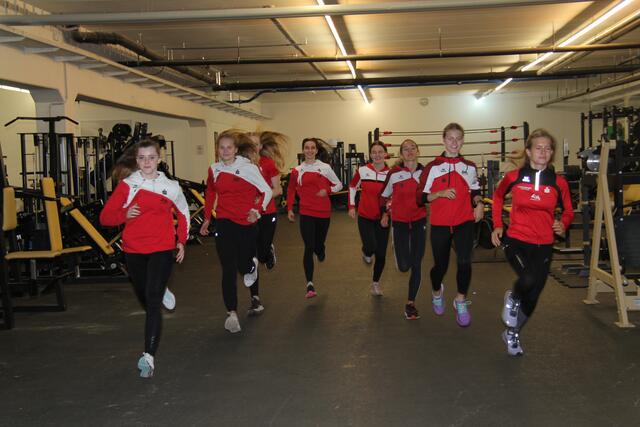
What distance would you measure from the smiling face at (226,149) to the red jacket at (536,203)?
1.95m

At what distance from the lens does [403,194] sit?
5.13m

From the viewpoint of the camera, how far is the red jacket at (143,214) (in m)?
3.74

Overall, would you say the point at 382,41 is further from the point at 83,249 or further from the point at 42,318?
the point at 42,318

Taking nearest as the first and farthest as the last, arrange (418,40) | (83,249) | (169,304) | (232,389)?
1. (232,389)
2. (169,304)
3. (83,249)
4. (418,40)

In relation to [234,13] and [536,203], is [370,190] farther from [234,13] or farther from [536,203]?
[234,13]

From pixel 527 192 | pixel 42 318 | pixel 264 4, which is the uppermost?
pixel 264 4

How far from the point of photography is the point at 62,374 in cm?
389

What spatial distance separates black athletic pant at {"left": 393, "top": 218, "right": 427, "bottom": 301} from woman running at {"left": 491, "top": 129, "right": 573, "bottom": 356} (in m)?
0.99

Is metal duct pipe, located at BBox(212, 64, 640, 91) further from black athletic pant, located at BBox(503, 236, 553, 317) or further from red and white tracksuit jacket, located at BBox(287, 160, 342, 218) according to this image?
black athletic pant, located at BBox(503, 236, 553, 317)

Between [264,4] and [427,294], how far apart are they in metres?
4.93

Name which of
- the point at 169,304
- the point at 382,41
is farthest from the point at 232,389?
the point at 382,41

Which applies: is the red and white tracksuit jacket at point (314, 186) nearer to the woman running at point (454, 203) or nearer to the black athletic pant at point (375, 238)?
the black athletic pant at point (375, 238)

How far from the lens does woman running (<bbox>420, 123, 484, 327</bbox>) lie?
14.7 ft

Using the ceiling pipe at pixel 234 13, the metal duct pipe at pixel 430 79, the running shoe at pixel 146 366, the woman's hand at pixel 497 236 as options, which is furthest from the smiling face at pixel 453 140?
the metal duct pipe at pixel 430 79
